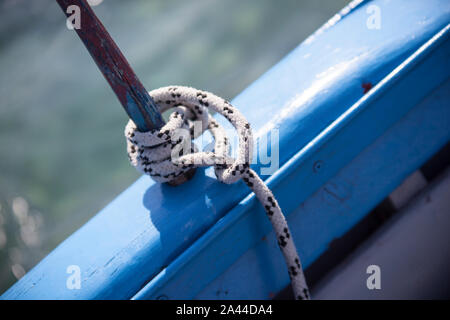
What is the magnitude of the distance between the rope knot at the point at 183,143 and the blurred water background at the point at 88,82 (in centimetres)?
154

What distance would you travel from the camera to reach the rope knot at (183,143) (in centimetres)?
69

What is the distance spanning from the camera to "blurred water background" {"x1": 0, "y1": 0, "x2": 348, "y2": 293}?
213 centimetres

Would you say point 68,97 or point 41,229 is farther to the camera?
point 68,97

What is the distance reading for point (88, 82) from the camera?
9.31 ft

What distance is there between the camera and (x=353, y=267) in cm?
89

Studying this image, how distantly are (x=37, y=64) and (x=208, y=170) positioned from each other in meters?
2.95

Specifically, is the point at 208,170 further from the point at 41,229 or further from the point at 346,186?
the point at 41,229

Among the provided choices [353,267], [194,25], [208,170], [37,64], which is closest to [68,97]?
[37,64]

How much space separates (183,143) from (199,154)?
0.15 ft
